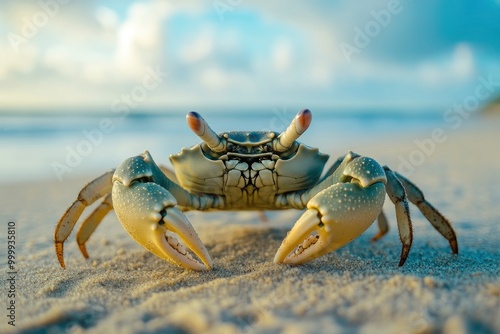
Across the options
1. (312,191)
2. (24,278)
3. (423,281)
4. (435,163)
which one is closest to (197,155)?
(312,191)

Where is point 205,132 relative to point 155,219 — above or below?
above

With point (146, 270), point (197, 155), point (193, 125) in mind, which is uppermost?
point (193, 125)

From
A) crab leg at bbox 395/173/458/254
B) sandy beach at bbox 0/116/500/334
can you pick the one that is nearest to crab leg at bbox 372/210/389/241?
sandy beach at bbox 0/116/500/334

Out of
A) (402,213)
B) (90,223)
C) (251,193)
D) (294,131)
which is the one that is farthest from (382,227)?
(90,223)

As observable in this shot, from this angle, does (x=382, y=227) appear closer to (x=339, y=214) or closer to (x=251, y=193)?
(x=251, y=193)

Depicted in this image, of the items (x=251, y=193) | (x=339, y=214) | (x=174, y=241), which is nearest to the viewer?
(x=339, y=214)

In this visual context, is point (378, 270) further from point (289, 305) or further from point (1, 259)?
point (1, 259)
